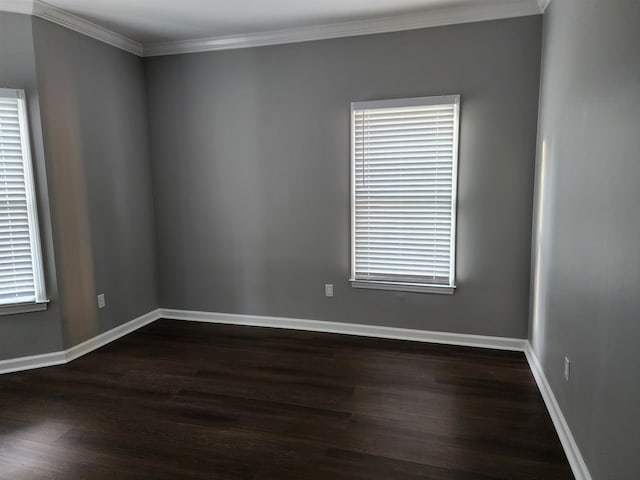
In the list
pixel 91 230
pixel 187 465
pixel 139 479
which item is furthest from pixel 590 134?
pixel 91 230

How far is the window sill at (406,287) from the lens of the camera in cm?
353

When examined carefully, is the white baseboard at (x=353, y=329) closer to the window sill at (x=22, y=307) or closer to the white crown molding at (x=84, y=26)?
the window sill at (x=22, y=307)

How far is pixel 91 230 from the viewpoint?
3.56 meters

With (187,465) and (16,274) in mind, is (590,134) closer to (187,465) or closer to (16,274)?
(187,465)

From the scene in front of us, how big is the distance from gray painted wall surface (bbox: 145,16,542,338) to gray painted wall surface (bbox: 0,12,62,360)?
1191 millimetres

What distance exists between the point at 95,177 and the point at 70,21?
122cm

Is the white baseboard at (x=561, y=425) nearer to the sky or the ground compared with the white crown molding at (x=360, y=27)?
nearer to the ground

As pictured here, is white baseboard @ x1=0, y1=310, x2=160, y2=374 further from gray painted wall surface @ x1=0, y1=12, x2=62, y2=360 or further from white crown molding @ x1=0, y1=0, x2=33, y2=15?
white crown molding @ x1=0, y1=0, x2=33, y2=15

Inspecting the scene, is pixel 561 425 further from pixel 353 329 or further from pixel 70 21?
pixel 70 21

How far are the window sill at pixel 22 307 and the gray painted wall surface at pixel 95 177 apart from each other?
0.50ft

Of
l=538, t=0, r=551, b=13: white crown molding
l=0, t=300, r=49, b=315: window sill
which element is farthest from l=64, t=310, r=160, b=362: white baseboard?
l=538, t=0, r=551, b=13: white crown molding

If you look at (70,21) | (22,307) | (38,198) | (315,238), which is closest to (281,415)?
(315,238)

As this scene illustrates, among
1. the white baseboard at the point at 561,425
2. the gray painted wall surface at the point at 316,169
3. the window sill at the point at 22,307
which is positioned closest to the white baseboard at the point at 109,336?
the gray painted wall surface at the point at 316,169

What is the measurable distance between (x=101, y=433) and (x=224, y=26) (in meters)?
3.18
